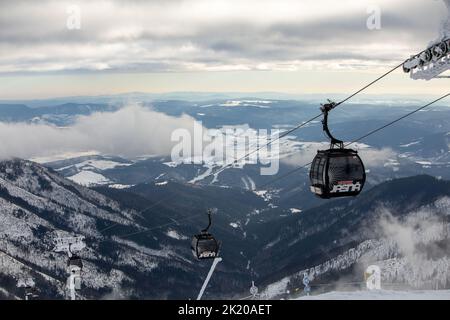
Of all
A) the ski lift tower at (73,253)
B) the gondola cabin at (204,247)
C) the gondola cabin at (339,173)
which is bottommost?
the ski lift tower at (73,253)

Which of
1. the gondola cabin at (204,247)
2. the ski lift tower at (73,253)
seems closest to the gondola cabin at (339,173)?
the gondola cabin at (204,247)

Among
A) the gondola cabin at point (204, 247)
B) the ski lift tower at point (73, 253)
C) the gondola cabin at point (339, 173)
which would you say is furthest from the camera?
the ski lift tower at point (73, 253)

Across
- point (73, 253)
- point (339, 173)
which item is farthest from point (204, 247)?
point (339, 173)

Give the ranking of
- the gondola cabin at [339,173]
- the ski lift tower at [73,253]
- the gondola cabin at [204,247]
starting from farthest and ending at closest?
1. the ski lift tower at [73,253]
2. the gondola cabin at [204,247]
3. the gondola cabin at [339,173]

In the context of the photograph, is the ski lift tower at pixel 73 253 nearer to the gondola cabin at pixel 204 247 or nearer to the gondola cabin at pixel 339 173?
the gondola cabin at pixel 204 247
